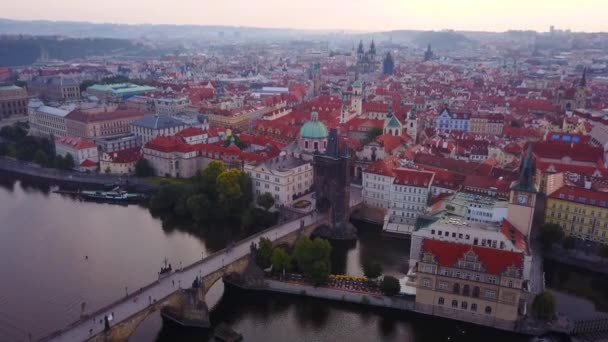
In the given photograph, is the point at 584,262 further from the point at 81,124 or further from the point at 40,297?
the point at 81,124

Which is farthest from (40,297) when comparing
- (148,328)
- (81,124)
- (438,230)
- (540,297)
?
(81,124)

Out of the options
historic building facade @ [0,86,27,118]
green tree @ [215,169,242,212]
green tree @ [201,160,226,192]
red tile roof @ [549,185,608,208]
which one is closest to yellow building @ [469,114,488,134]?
red tile roof @ [549,185,608,208]

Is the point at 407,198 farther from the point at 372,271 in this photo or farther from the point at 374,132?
the point at 374,132

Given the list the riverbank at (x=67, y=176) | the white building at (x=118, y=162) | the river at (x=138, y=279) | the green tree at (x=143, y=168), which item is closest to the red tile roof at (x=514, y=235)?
the river at (x=138, y=279)

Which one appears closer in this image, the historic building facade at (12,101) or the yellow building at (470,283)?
the yellow building at (470,283)

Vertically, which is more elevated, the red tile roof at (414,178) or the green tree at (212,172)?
the red tile roof at (414,178)

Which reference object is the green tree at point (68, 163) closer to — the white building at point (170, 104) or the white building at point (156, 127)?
the white building at point (156, 127)

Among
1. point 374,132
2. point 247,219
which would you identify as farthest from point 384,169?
point 374,132
